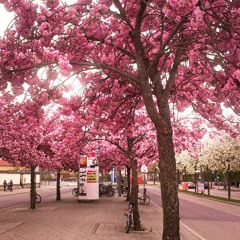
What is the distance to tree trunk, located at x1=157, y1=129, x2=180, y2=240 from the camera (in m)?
7.21

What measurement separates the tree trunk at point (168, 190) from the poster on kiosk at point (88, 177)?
2034cm

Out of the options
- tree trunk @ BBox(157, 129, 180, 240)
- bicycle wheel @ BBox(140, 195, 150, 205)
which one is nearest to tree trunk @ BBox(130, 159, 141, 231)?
tree trunk @ BBox(157, 129, 180, 240)

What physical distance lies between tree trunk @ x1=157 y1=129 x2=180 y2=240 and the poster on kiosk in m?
20.3

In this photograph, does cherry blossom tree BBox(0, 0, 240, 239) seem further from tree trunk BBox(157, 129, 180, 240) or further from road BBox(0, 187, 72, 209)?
road BBox(0, 187, 72, 209)

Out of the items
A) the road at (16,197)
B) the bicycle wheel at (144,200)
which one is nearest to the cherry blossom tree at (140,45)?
the bicycle wheel at (144,200)

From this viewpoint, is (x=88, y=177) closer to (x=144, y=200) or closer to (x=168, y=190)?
(x=144, y=200)

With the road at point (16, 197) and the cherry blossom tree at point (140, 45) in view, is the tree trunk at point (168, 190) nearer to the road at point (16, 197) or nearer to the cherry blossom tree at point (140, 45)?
the cherry blossom tree at point (140, 45)

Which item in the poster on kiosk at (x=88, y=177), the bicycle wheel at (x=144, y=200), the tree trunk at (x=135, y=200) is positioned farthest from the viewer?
the poster on kiosk at (x=88, y=177)

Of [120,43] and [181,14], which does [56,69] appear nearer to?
[120,43]

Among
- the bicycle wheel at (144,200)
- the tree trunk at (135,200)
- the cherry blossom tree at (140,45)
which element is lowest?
the bicycle wheel at (144,200)

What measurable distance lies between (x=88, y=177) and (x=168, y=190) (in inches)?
828

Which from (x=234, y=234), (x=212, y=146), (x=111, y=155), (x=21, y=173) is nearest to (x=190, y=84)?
(x=234, y=234)

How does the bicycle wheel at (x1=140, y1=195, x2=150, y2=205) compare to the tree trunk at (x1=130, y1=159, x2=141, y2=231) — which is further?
the bicycle wheel at (x1=140, y1=195, x2=150, y2=205)

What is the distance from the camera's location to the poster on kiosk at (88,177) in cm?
2728
